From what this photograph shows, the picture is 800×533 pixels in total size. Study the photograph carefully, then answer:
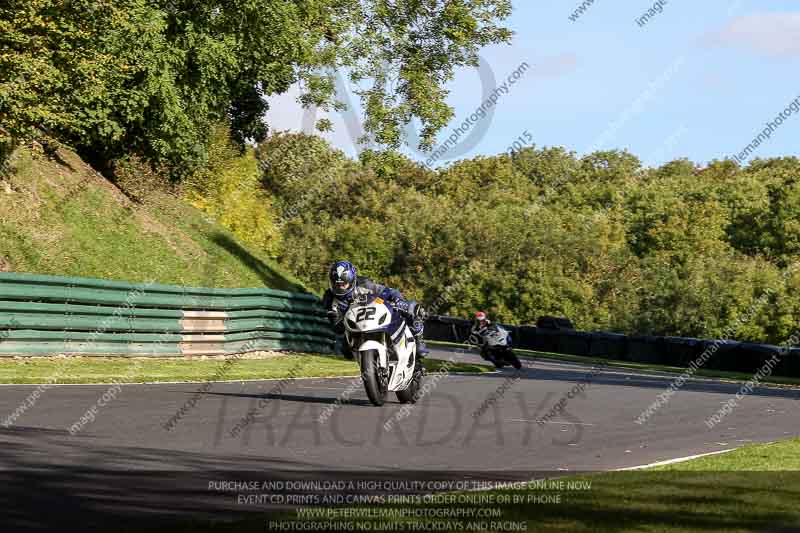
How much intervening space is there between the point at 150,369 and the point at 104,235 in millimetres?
11863

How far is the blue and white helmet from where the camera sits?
15.6 metres

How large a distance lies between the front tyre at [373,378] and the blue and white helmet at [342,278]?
0.80 m

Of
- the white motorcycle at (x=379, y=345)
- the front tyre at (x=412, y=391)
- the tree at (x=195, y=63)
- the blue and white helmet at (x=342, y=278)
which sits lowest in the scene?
the front tyre at (x=412, y=391)

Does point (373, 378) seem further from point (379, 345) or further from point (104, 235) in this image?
point (104, 235)

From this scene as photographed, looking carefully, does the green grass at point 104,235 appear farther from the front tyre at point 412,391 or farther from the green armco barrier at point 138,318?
the front tyre at point 412,391

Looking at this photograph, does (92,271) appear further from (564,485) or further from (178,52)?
(564,485)

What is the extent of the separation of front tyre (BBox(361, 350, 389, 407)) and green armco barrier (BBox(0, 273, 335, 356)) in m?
9.03

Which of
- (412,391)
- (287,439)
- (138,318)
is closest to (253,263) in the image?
(138,318)

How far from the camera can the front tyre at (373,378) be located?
614 inches

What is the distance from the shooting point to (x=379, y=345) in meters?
15.6

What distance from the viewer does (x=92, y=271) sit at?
3181cm

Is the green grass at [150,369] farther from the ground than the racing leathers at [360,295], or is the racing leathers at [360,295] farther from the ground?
the racing leathers at [360,295]

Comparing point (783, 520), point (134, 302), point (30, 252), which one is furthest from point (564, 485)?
point (30, 252)

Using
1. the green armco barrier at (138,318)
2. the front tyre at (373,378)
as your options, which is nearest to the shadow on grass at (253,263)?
the green armco barrier at (138,318)
